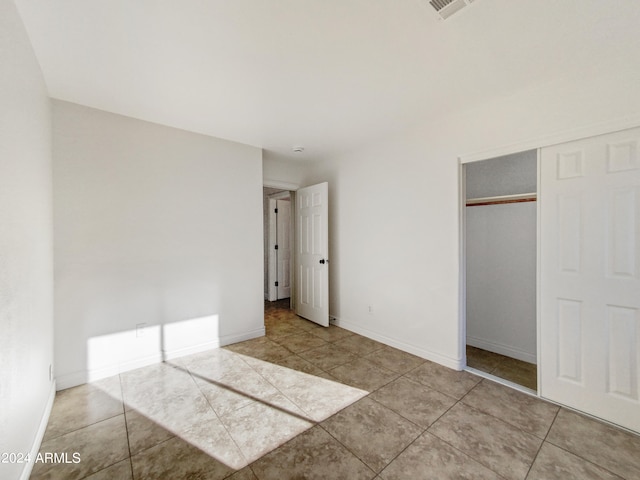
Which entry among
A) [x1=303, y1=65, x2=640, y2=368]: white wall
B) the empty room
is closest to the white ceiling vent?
the empty room

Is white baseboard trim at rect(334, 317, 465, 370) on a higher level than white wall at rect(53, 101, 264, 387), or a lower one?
lower

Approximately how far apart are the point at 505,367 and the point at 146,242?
3.98 meters

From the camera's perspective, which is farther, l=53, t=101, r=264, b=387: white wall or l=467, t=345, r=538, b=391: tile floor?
l=467, t=345, r=538, b=391: tile floor

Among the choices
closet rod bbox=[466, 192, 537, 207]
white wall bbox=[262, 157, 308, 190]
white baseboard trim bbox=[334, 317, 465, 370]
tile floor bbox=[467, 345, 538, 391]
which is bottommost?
tile floor bbox=[467, 345, 538, 391]

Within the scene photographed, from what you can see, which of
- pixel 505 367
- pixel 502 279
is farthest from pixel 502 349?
pixel 502 279

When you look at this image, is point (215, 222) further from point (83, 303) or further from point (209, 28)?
point (209, 28)

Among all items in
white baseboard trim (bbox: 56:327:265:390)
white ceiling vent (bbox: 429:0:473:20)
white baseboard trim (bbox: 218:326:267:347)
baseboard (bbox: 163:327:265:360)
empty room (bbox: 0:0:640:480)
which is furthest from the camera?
white baseboard trim (bbox: 218:326:267:347)

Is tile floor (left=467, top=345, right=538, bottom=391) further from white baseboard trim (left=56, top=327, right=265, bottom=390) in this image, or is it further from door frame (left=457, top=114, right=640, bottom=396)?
white baseboard trim (left=56, top=327, right=265, bottom=390)

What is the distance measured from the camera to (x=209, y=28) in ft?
5.09

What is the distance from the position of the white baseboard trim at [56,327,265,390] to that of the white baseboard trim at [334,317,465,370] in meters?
1.22

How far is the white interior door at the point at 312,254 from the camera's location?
3.88 metres

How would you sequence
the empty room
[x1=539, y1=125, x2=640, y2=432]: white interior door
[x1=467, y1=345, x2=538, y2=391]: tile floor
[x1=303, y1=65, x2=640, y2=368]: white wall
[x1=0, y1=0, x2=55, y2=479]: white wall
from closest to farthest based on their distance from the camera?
[x1=0, y1=0, x2=55, y2=479]: white wall → the empty room → [x1=539, y1=125, x2=640, y2=432]: white interior door → [x1=303, y1=65, x2=640, y2=368]: white wall → [x1=467, y1=345, x2=538, y2=391]: tile floor

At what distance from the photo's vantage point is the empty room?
1.51m

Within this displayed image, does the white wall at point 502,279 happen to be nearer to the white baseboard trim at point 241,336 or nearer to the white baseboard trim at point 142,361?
the white baseboard trim at point 241,336
